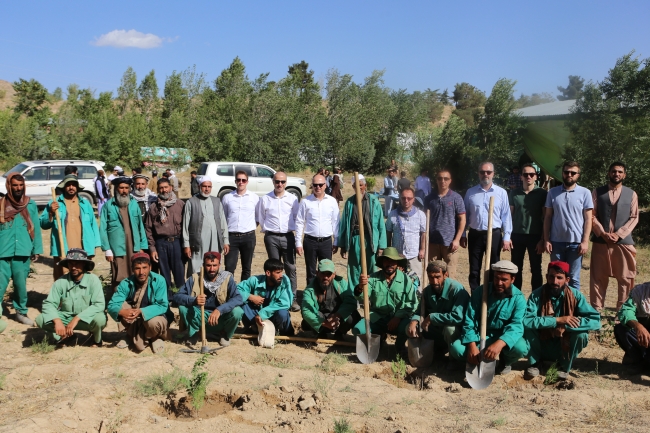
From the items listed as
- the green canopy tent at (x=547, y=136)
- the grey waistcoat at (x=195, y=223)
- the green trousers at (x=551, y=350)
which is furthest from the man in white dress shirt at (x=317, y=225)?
the green canopy tent at (x=547, y=136)

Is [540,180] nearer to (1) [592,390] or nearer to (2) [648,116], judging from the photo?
(2) [648,116]

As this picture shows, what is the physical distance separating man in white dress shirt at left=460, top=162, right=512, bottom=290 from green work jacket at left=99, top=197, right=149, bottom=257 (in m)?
4.00

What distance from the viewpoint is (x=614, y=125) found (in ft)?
49.4

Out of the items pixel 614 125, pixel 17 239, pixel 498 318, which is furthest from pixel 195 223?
pixel 614 125

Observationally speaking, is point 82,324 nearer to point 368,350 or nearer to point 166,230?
point 166,230

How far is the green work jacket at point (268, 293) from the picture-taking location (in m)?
6.42

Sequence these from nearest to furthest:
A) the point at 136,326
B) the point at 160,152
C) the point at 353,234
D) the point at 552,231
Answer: the point at 136,326
the point at 552,231
the point at 353,234
the point at 160,152

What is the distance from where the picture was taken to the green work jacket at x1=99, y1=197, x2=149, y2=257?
7.14m

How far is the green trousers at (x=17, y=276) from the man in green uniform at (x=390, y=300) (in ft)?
13.2

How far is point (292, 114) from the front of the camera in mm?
33531

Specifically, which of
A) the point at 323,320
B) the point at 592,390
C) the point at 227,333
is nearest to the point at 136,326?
the point at 227,333

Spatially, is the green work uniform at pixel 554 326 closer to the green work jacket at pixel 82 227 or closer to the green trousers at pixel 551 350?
the green trousers at pixel 551 350

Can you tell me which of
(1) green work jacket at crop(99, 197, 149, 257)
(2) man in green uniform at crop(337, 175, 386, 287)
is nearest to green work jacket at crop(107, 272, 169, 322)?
(1) green work jacket at crop(99, 197, 149, 257)

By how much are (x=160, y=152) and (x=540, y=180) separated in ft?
67.9
